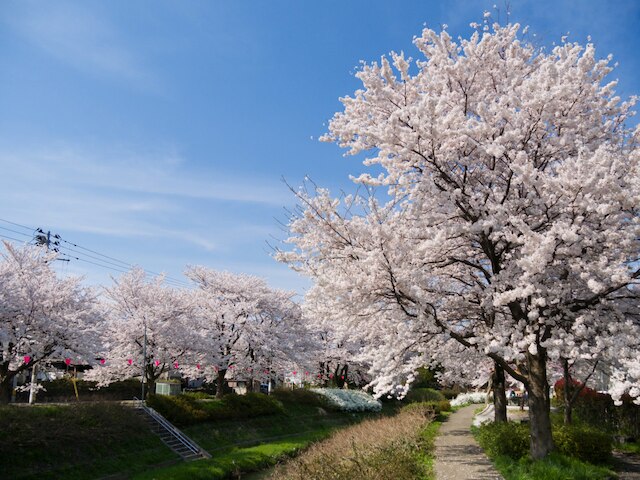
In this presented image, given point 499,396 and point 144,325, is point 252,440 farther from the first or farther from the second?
point 499,396

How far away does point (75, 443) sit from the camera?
18578 millimetres

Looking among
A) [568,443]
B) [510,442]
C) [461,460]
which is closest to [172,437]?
[461,460]

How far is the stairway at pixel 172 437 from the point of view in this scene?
22.2 m

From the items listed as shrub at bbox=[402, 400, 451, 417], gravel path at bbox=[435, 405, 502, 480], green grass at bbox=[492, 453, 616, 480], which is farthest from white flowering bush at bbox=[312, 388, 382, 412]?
green grass at bbox=[492, 453, 616, 480]

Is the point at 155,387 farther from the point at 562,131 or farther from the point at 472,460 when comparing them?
the point at 562,131

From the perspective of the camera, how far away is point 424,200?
1185 cm

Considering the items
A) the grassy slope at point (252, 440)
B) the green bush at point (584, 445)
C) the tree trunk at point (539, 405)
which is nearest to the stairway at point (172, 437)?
the grassy slope at point (252, 440)

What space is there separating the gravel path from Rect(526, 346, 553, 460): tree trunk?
1.37 meters

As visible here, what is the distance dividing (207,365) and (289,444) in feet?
30.4

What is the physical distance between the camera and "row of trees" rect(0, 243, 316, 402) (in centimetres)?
2180

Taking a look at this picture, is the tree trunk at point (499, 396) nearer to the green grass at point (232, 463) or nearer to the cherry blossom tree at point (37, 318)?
the green grass at point (232, 463)

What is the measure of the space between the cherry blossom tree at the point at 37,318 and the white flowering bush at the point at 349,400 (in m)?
21.3

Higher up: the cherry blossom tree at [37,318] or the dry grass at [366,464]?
the cherry blossom tree at [37,318]

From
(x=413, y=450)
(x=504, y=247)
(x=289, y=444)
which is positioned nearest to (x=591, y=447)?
(x=413, y=450)
